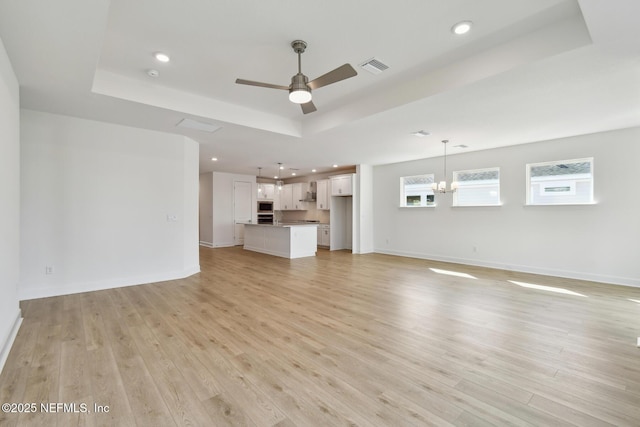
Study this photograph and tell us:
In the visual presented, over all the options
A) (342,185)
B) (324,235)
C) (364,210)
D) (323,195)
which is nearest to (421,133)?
(364,210)

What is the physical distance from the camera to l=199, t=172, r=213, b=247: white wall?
32.0ft

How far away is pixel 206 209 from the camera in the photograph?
32.9ft

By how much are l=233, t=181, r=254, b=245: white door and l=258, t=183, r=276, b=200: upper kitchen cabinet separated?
1.54ft

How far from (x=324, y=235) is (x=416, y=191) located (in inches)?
136

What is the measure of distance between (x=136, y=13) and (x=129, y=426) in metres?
2.98

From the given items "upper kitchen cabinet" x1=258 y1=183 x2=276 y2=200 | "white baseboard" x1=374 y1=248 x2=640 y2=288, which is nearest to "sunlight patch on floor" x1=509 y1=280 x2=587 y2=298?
"white baseboard" x1=374 y1=248 x2=640 y2=288

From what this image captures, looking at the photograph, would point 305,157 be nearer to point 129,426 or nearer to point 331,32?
point 331,32

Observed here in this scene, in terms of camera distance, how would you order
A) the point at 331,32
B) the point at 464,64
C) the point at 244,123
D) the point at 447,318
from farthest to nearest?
the point at 244,123 → the point at 447,318 → the point at 464,64 → the point at 331,32

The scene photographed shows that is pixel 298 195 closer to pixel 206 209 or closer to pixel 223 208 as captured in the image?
pixel 223 208

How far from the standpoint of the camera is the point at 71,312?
345 centimetres

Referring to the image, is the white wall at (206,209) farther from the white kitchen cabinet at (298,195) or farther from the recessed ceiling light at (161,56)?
the recessed ceiling light at (161,56)

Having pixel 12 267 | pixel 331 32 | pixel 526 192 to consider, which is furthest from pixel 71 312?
pixel 526 192

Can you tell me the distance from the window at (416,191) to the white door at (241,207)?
555 cm

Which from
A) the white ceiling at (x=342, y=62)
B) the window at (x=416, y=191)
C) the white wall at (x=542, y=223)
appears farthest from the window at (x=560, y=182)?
the window at (x=416, y=191)
